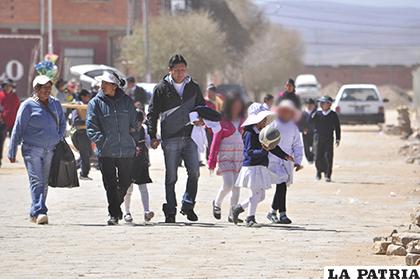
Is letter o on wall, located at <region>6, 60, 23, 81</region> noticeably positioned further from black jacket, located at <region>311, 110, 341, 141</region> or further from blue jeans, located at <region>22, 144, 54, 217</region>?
blue jeans, located at <region>22, 144, 54, 217</region>

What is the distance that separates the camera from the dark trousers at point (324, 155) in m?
25.5

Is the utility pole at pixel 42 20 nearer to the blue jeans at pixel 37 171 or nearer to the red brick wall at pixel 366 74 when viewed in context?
the blue jeans at pixel 37 171

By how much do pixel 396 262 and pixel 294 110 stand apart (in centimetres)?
162

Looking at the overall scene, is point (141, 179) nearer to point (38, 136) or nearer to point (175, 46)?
point (38, 136)

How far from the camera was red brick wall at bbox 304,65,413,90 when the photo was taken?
116562 millimetres

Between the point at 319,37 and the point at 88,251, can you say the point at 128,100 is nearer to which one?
the point at 88,251

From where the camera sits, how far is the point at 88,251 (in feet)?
43.4

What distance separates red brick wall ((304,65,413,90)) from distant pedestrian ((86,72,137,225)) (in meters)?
98.9

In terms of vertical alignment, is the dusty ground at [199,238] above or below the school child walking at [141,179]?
below

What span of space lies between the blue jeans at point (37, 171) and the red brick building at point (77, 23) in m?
42.5

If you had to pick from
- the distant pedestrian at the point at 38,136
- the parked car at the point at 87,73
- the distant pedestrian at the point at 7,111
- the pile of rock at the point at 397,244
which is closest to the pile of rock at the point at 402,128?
the parked car at the point at 87,73

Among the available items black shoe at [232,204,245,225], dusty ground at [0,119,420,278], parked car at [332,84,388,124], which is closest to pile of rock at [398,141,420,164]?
dusty ground at [0,119,420,278]

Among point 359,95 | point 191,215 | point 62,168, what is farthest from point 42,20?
point 191,215

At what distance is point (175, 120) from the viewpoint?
16.2 meters
